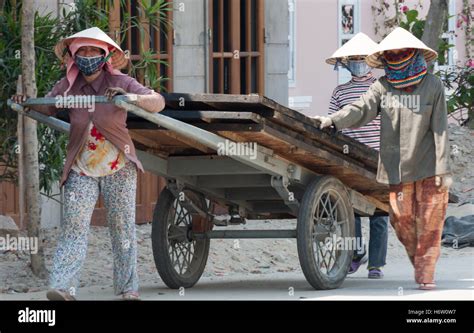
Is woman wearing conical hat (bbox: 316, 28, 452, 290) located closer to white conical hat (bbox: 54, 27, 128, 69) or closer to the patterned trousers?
the patterned trousers

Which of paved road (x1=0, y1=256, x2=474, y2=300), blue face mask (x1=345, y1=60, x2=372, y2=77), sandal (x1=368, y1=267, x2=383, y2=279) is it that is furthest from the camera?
sandal (x1=368, y1=267, x2=383, y2=279)

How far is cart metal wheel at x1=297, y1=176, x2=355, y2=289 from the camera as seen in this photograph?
34.5ft

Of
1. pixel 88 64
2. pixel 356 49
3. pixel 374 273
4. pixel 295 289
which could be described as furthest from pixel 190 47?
pixel 88 64

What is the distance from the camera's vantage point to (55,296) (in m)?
9.20

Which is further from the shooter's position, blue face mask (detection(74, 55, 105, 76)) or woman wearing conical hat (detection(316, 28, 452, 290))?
woman wearing conical hat (detection(316, 28, 452, 290))

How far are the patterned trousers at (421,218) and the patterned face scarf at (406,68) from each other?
754 mm

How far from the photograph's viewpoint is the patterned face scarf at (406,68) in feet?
34.8

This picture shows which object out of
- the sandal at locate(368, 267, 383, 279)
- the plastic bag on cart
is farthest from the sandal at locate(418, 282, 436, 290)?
the plastic bag on cart

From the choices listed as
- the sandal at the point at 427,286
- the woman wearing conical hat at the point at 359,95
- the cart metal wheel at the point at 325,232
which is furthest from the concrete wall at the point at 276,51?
the sandal at the point at 427,286

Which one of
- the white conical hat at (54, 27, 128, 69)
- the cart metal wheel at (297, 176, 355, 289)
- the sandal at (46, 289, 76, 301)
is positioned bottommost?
the sandal at (46, 289, 76, 301)

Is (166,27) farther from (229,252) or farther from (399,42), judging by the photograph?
(399,42)

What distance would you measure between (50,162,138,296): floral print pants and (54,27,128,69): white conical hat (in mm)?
797

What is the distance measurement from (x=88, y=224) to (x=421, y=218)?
8.82 feet

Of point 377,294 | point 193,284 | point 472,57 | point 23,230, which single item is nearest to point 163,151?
point 193,284
